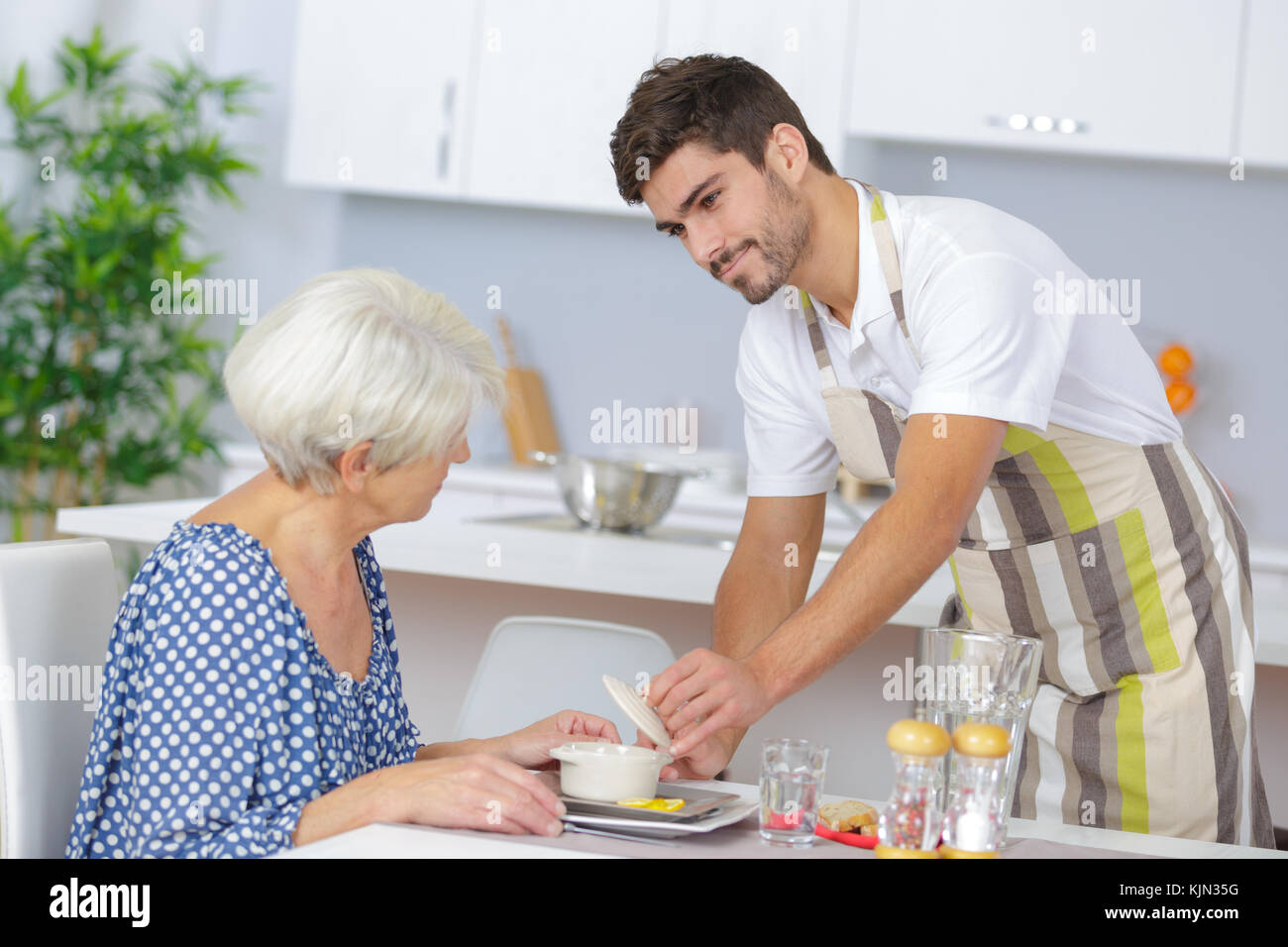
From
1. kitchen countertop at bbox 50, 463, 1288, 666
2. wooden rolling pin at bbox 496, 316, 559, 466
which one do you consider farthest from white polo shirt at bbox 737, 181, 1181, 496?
wooden rolling pin at bbox 496, 316, 559, 466

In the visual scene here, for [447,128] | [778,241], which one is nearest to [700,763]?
[778,241]

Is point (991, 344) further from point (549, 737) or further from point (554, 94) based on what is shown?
point (554, 94)

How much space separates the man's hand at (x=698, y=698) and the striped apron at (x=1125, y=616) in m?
0.56

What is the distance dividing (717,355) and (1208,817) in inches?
102

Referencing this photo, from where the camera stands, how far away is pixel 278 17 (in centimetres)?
442

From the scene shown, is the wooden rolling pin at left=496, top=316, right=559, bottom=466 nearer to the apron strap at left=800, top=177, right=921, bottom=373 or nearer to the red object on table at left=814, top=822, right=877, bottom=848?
the apron strap at left=800, top=177, right=921, bottom=373

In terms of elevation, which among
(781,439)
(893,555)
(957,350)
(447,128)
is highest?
(447,128)

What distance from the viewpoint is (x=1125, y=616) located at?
176 cm

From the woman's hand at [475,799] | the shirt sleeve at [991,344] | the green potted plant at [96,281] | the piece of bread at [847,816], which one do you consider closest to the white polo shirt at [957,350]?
the shirt sleeve at [991,344]

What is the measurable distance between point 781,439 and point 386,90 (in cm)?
250

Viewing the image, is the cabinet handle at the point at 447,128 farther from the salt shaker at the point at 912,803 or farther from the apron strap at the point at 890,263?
the salt shaker at the point at 912,803

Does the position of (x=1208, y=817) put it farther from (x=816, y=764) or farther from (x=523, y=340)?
(x=523, y=340)

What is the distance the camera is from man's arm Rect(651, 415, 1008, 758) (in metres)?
1.36
